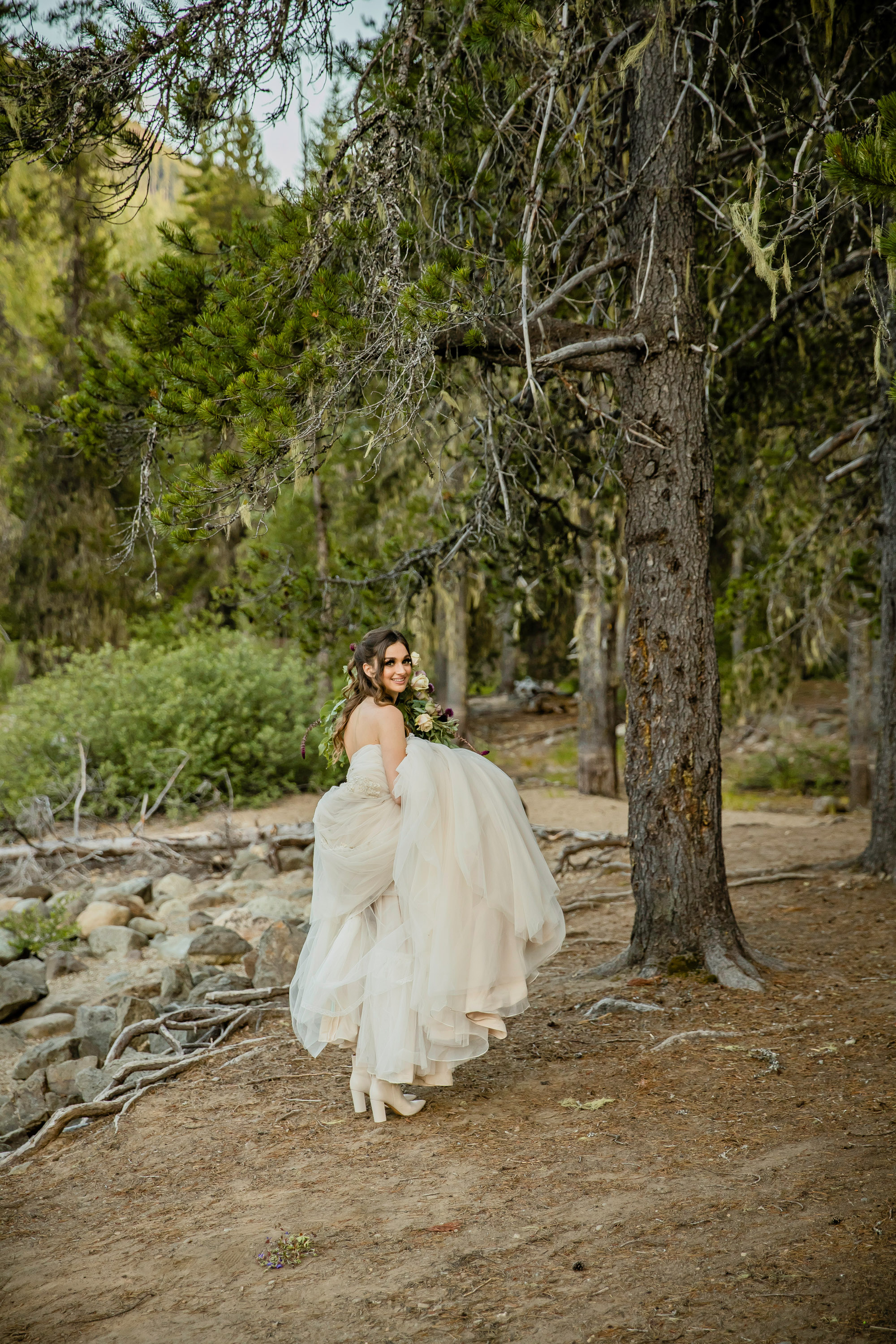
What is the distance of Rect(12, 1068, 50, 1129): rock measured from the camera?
505 cm

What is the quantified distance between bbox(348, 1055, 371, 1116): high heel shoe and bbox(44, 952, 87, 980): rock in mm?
4170

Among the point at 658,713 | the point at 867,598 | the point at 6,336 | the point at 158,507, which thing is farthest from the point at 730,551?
the point at 158,507

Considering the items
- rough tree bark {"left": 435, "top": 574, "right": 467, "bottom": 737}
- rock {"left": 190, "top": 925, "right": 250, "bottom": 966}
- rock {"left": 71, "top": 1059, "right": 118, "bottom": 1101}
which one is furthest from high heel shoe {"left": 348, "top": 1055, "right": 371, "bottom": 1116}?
rough tree bark {"left": 435, "top": 574, "right": 467, "bottom": 737}

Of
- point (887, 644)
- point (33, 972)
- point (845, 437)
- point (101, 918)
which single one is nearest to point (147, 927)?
point (101, 918)

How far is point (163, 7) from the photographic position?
16.4 ft

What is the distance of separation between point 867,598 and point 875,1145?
7.81 meters

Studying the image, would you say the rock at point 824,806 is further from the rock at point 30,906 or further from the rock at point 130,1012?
the rock at point 130,1012

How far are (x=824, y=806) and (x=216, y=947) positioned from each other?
8748mm

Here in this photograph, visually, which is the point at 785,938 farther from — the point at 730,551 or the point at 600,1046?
the point at 730,551

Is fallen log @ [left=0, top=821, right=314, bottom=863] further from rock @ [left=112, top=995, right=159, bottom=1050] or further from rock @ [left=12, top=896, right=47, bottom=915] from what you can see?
rock @ [left=112, top=995, right=159, bottom=1050]

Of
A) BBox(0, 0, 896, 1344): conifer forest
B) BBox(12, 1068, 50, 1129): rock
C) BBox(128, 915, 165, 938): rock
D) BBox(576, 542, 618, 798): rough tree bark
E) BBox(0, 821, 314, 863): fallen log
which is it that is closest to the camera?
BBox(0, 0, 896, 1344): conifer forest

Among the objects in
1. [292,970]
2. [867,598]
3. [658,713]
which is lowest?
[292,970]

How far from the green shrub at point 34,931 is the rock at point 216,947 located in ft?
4.03

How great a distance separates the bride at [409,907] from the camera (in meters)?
4.06
